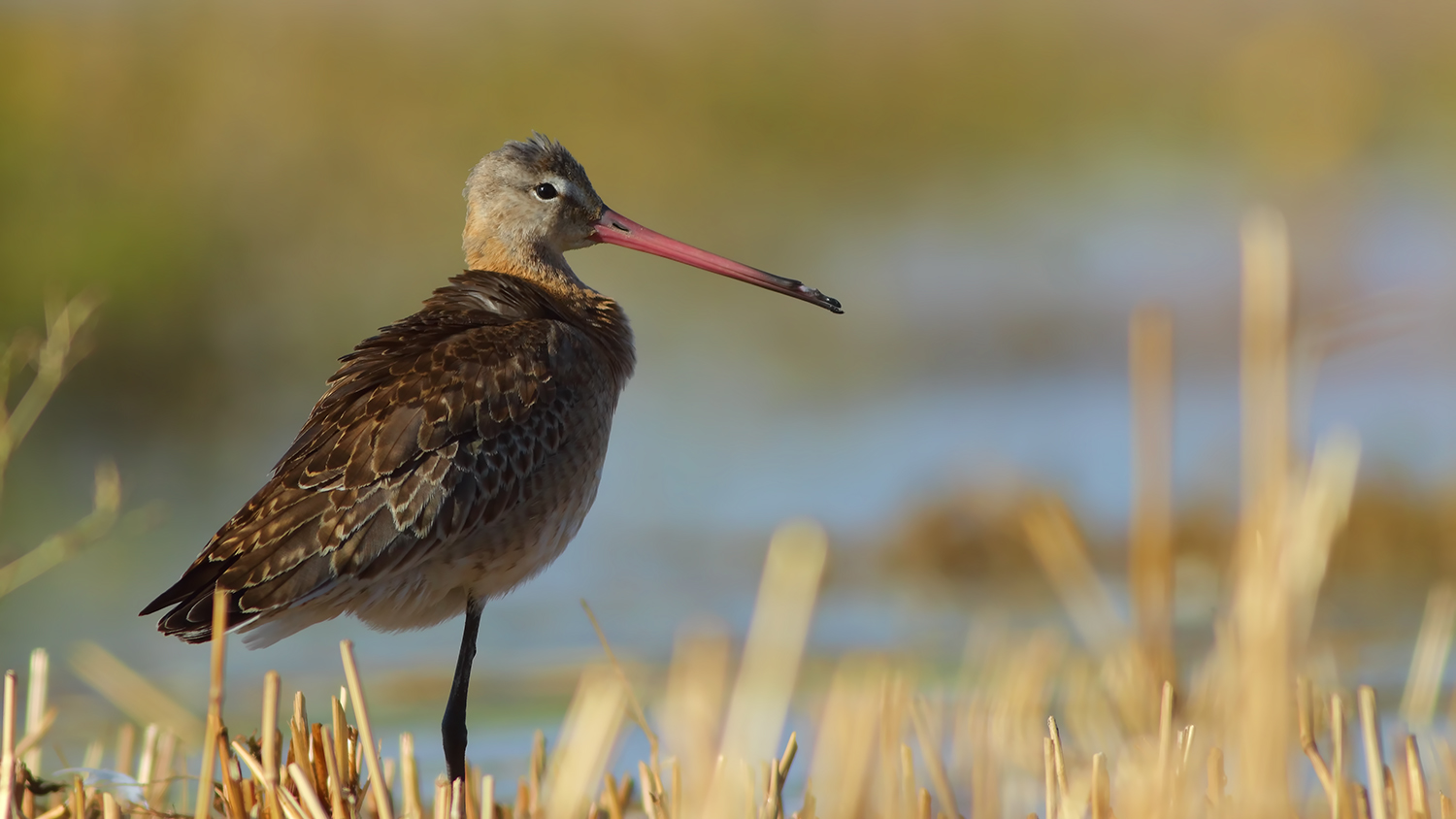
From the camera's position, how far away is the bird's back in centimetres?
325

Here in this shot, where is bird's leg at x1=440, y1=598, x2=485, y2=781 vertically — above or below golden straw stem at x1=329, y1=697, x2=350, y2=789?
above

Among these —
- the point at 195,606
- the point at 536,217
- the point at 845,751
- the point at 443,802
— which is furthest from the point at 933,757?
the point at 536,217

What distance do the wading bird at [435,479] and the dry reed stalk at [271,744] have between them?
1.57 ft

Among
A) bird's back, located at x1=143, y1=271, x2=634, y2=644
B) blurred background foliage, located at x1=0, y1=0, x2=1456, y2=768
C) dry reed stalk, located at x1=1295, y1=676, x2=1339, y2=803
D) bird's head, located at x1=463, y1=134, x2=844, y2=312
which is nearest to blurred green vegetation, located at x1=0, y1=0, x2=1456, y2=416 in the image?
blurred background foliage, located at x1=0, y1=0, x2=1456, y2=768

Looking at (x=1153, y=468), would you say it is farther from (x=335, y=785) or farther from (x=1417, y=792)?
(x=335, y=785)

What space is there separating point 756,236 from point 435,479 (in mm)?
8494

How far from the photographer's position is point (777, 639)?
5.74ft

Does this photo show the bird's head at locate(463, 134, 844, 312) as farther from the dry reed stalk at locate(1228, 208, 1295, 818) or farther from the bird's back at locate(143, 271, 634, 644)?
the dry reed stalk at locate(1228, 208, 1295, 818)

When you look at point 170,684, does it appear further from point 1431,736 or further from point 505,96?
point 505,96

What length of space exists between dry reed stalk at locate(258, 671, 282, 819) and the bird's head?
6.40 feet

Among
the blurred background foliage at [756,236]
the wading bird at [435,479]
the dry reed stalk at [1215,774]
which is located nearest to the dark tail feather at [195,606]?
the wading bird at [435,479]

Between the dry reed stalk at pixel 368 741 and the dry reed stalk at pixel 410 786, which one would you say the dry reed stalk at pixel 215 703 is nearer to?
the dry reed stalk at pixel 368 741

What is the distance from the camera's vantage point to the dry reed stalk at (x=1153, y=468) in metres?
1.85

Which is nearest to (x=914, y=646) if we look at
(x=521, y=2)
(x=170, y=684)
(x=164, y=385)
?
(x=170, y=684)
